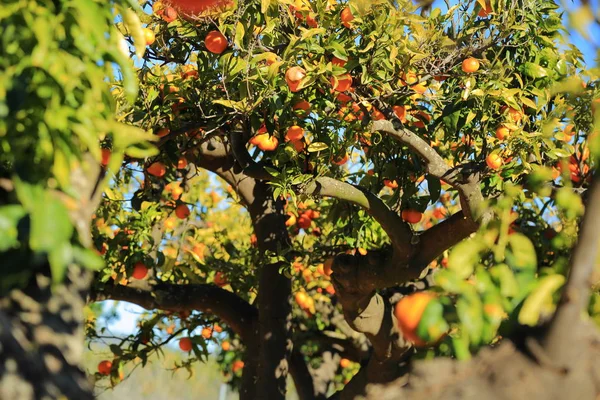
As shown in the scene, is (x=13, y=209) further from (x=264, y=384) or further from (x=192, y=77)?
(x=264, y=384)

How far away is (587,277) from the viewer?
1.25m

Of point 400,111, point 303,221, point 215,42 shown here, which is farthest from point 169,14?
point 303,221

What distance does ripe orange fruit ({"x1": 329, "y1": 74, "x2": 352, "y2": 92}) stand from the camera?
2701mm

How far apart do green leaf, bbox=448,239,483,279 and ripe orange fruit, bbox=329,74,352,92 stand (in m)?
1.45

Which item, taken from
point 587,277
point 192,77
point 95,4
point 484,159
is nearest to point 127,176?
point 192,77

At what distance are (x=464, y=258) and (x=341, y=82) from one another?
1.51m

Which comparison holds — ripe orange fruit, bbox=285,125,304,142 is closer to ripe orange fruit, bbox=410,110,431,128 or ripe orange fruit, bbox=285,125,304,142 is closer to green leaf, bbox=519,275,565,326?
ripe orange fruit, bbox=410,110,431,128

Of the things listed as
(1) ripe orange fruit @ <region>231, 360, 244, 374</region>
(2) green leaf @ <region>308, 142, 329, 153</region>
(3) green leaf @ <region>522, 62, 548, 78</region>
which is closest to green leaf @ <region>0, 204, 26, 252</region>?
(2) green leaf @ <region>308, 142, 329, 153</region>

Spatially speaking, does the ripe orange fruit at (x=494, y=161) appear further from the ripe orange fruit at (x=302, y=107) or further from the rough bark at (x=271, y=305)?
the rough bark at (x=271, y=305)

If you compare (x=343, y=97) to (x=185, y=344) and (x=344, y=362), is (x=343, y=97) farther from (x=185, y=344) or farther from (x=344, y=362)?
(x=344, y=362)

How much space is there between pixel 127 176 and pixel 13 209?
9.39 feet

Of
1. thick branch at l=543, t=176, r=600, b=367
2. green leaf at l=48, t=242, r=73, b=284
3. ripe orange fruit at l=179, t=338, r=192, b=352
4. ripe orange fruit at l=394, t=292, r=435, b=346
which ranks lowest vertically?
thick branch at l=543, t=176, r=600, b=367

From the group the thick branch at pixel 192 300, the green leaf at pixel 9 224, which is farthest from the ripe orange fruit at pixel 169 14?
the green leaf at pixel 9 224

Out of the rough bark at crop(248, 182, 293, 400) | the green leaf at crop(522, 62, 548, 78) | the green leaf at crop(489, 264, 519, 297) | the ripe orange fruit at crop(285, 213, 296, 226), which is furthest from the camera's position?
the ripe orange fruit at crop(285, 213, 296, 226)
